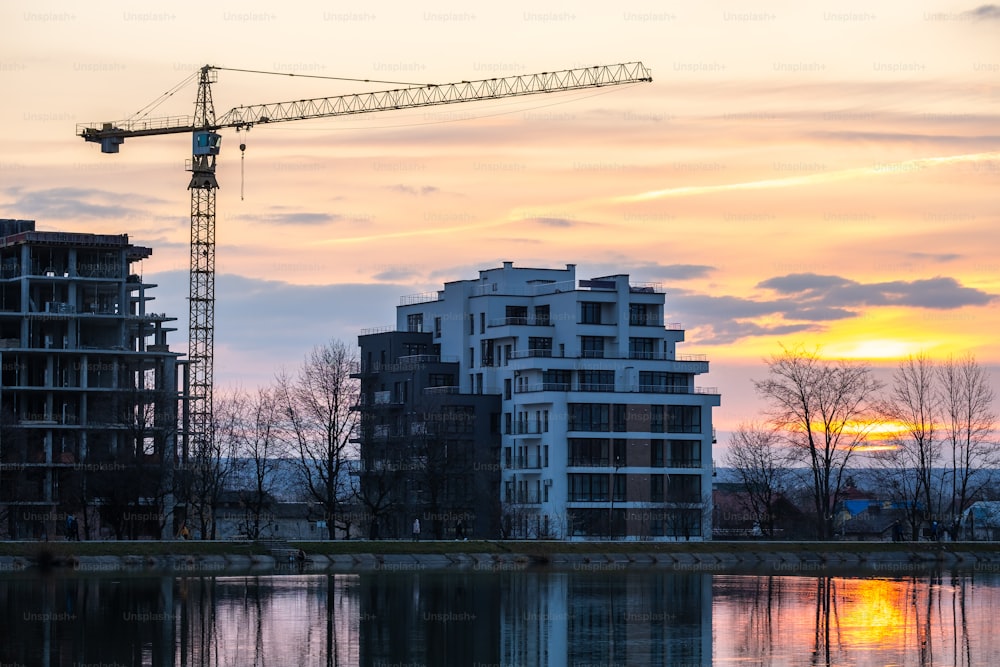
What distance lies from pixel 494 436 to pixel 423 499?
56.1 ft

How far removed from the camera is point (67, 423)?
142875 mm

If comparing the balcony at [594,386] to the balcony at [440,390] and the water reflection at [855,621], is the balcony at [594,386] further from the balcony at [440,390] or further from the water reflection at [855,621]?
the water reflection at [855,621]

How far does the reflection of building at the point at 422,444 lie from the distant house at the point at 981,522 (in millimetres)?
41068

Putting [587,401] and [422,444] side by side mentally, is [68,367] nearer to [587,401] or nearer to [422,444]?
[422,444]

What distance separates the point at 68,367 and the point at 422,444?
118ft

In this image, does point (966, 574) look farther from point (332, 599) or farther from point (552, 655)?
point (552, 655)

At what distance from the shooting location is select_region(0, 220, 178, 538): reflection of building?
13125cm

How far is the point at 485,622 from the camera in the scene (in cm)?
5400

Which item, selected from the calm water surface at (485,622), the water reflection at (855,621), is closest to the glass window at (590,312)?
the water reflection at (855,621)

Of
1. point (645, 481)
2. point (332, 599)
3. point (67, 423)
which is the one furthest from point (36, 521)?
point (332, 599)

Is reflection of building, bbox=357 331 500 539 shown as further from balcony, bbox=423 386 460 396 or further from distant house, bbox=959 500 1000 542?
distant house, bbox=959 500 1000 542

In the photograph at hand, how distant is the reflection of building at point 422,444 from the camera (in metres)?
130

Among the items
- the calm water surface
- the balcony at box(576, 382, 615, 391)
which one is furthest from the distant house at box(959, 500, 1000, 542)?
the calm water surface

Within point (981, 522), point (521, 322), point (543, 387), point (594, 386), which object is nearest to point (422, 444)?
point (543, 387)
